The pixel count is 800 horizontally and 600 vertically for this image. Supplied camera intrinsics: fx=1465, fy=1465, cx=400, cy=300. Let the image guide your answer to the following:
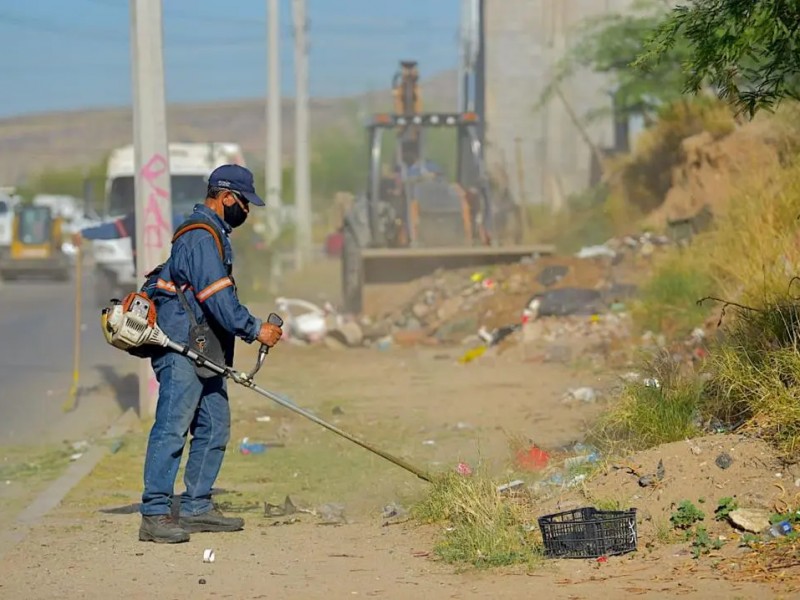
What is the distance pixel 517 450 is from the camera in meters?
8.93

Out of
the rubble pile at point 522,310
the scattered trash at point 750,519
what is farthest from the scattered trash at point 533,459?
the rubble pile at point 522,310

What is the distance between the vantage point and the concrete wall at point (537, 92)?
4494 cm

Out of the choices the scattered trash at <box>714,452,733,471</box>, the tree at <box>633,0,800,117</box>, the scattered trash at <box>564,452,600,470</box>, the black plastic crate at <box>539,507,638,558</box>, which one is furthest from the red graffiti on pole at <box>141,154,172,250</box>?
the black plastic crate at <box>539,507,638,558</box>

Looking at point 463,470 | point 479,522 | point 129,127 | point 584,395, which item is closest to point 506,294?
point 584,395

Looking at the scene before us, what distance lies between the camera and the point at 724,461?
7.10m

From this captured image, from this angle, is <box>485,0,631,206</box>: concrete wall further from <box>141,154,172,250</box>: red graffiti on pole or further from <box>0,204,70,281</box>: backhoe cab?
<box>141,154,172,250</box>: red graffiti on pole

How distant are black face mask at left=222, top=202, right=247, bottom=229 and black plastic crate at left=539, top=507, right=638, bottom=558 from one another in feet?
7.80

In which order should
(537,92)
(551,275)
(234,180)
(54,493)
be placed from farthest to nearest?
1. (537,92)
2. (551,275)
3. (54,493)
4. (234,180)

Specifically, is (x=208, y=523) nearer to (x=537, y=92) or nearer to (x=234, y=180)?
(x=234, y=180)

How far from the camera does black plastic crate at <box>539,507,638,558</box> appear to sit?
6422 mm

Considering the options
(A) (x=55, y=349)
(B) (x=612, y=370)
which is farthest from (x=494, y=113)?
(B) (x=612, y=370)

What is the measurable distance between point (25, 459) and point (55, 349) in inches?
332

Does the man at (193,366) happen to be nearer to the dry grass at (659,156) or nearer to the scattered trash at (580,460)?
the scattered trash at (580,460)

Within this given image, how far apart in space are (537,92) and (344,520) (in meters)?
38.6
